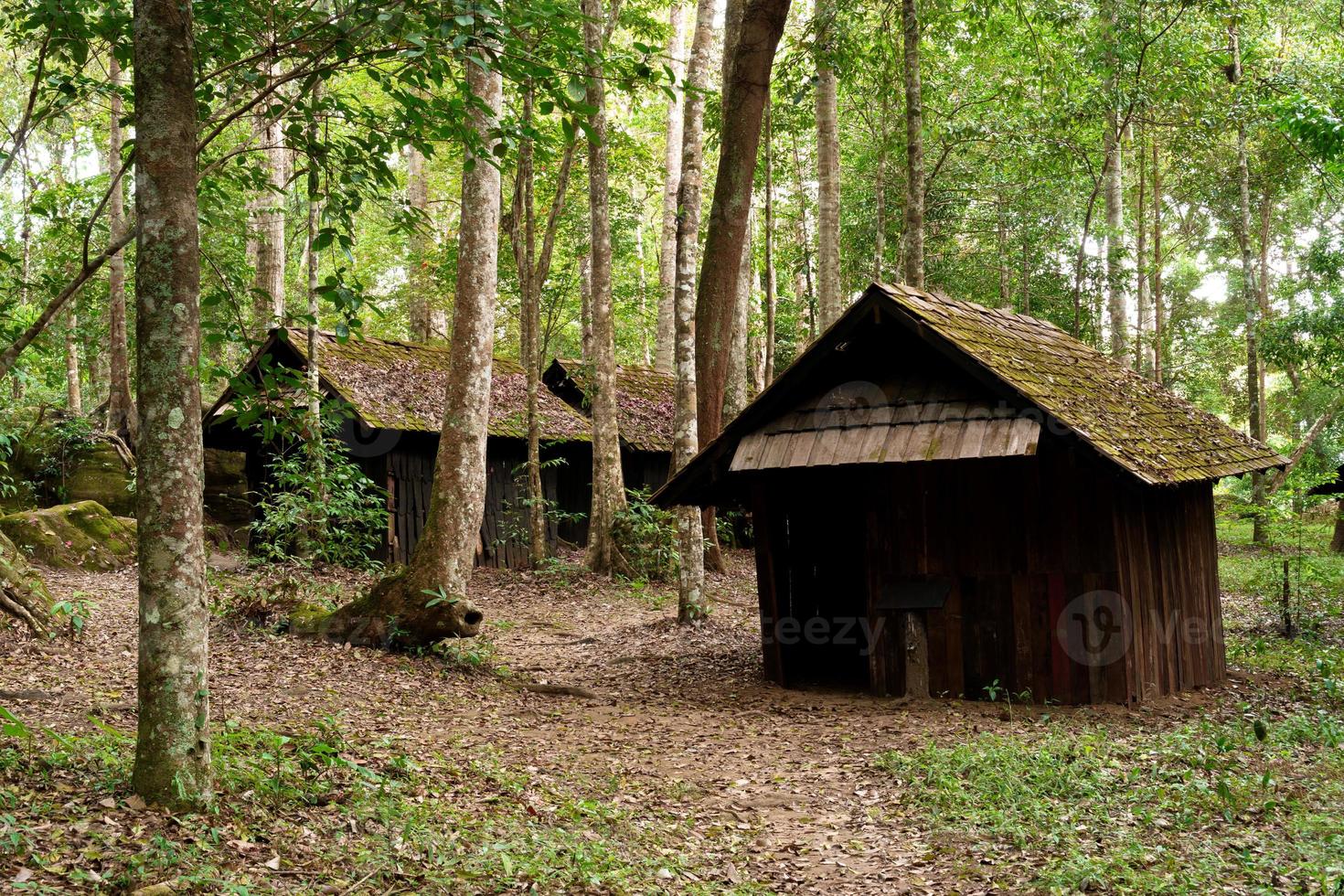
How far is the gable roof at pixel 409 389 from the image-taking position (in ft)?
56.2

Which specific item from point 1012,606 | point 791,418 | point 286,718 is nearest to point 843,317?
point 791,418

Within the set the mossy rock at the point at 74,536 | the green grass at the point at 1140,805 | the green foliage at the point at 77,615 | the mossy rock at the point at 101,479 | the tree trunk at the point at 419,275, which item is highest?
the tree trunk at the point at 419,275

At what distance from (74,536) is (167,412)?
12.2m

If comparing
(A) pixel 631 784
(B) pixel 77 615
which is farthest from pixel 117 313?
(A) pixel 631 784

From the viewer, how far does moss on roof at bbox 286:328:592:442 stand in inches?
679

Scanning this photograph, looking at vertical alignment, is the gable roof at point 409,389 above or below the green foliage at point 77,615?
above

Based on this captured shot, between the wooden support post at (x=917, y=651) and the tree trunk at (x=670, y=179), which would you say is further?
the tree trunk at (x=670, y=179)

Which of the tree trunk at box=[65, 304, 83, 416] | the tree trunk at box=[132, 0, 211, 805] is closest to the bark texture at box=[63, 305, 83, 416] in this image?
the tree trunk at box=[65, 304, 83, 416]

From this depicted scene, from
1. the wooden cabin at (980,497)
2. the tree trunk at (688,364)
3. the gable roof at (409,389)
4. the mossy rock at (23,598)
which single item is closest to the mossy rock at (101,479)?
the gable roof at (409,389)

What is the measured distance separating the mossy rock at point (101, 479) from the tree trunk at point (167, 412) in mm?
14799

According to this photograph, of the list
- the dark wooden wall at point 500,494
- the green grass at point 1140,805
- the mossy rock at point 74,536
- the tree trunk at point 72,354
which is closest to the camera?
the green grass at point 1140,805

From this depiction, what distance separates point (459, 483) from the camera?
10.7 metres

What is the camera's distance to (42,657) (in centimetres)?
820

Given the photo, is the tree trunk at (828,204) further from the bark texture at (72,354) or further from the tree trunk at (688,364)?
the bark texture at (72,354)
